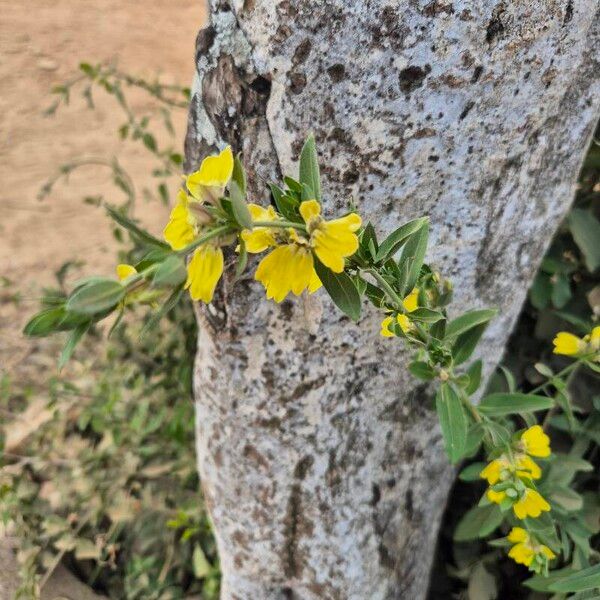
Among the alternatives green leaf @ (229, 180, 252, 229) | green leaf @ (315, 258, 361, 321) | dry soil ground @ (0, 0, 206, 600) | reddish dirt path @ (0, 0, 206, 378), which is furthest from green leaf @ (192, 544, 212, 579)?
green leaf @ (229, 180, 252, 229)

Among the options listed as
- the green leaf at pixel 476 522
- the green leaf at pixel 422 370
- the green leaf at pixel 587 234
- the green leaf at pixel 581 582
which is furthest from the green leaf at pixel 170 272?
the green leaf at pixel 587 234

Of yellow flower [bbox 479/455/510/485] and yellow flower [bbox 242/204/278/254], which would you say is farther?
yellow flower [bbox 479/455/510/485]

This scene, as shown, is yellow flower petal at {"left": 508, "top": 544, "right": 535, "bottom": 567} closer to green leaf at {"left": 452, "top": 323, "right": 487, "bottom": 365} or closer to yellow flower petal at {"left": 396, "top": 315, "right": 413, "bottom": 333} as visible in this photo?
green leaf at {"left": 452, "top": 323, "right": 487, "bottom": 365}

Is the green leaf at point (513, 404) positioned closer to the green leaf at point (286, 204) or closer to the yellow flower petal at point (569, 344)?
the yellow flower petal at point (569, 344)

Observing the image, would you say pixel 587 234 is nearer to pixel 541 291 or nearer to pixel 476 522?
pixel 541 291

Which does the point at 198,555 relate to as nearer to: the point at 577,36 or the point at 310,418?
the point at 310,418

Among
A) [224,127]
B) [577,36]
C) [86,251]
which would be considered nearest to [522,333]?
[577,36]

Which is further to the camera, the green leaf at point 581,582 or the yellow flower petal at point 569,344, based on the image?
the yellow flower petal at point 569,344
